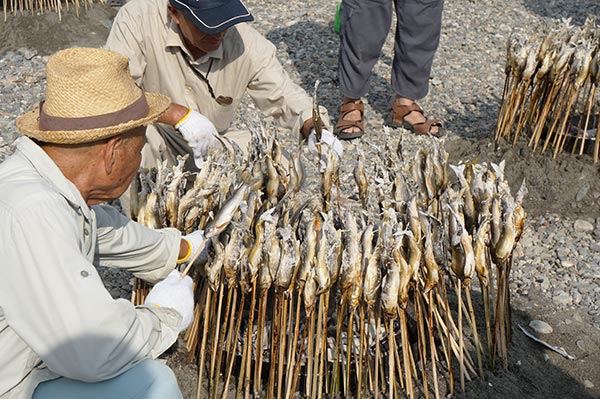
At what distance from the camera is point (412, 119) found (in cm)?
543

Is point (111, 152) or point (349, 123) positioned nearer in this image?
point (111, 152)

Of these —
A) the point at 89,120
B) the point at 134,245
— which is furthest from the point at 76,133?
the point at 134,245

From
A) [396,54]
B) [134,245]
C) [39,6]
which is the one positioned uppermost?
[134,245]

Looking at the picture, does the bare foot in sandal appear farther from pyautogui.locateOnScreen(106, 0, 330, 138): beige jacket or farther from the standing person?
pyautogui.locateOnScreen(106, 0, 330, 138): beige jacket

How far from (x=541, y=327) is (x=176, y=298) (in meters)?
1.75

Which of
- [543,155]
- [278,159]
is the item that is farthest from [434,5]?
[278,159]

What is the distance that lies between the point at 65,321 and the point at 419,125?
12.7ft

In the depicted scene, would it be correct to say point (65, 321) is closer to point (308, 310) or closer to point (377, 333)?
point (308, 310)

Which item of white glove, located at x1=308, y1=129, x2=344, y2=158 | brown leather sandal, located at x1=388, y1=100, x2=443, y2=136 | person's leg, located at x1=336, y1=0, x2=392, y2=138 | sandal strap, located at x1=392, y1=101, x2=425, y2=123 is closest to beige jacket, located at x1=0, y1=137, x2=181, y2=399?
white glove, located at x1=308, y1=129, x2=344, y2=158

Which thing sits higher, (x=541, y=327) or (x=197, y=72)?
(x=197, y=72)

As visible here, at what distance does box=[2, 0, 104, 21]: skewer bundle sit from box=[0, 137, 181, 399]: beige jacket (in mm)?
5625

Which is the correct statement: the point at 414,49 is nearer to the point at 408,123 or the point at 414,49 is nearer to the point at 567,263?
the point at 408,123

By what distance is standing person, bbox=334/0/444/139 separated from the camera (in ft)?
17.1

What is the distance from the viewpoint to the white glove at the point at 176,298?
2391mm
